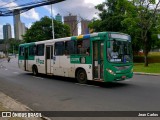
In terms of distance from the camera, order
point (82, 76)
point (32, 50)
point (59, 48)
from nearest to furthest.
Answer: point (82, 76), point (59, 48), point (32, 50)

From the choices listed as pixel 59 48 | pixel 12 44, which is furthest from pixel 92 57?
pixel 12 44

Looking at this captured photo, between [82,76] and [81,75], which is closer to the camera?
[82,76]

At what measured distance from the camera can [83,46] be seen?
15.1m

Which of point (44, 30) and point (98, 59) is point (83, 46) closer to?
point (98, 59)

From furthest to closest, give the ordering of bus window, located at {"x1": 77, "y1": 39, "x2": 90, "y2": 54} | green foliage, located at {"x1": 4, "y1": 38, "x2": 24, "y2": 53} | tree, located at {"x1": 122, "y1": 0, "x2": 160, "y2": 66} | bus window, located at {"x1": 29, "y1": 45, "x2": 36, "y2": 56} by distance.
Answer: green foliage, located at {"x1": 4, "y1": 38, "x2": 24, "y2": 53}, tree, located at {"x1": 122, "y1": 0, "x2": 160, "y2": 66}, bus window, located at {"x1": 29, "y1": 45, "x2": 36, "y2": 56}, bus window, located at {"x1": 77, "y1": 39, "x2": 90, "y2": 54}

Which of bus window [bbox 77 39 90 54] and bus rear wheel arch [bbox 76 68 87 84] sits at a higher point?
bus window [bbox 77 39 90 54]

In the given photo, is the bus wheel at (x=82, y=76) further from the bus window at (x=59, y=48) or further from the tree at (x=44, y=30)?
the tree at (x=44, y=30)

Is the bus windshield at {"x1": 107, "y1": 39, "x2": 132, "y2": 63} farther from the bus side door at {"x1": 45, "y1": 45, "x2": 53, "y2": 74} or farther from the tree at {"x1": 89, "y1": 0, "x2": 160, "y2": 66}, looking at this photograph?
the tree at {"x1": 89, "y1": 0, "x2": 160, "y2": 66}

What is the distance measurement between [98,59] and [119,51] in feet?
3.94

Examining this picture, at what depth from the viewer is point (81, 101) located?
10.2 m

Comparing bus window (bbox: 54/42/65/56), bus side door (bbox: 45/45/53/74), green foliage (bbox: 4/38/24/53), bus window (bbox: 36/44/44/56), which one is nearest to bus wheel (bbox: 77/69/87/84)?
bus window (bbox: 54/42/65/56)

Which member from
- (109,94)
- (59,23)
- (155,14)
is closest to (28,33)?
(59,23)

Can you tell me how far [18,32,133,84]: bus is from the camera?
13.5m

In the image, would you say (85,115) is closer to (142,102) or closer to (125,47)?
(142,102)
